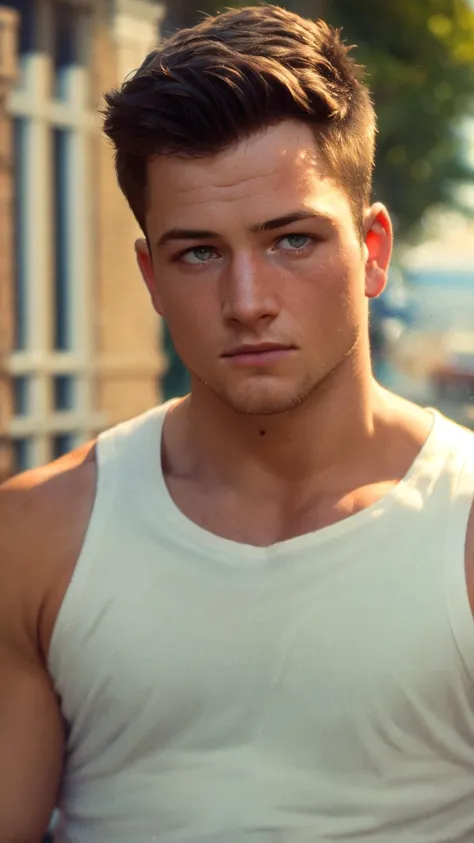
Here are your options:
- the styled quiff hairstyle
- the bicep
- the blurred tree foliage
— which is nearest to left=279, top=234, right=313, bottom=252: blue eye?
the styled quiff hairstyle

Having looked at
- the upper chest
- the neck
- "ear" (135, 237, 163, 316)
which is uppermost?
"ear" (135, 237, 163, 316)

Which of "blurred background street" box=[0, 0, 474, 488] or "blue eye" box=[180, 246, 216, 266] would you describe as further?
"blurred background street" box=[0, 0, 474, 488]

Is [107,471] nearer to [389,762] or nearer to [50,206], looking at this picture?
[389,762]

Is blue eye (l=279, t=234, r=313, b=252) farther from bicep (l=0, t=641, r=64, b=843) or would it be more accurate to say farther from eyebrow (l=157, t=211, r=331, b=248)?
bicep (l=0, t=641, r=64, b=843)

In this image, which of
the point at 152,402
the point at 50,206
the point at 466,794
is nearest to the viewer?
the point at 466,794

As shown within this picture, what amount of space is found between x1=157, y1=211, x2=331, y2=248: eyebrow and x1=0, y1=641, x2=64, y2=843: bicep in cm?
65

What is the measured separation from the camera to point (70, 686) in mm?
1770

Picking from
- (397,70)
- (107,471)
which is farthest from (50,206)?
(107,471)

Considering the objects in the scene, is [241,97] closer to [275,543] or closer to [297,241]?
[297,241]

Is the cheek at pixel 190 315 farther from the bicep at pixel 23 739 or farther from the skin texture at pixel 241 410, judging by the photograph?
the bicep at pixel 23 739

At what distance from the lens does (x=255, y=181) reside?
160cm

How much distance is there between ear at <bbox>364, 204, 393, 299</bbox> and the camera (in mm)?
1761

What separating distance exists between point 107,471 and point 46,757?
0.43m

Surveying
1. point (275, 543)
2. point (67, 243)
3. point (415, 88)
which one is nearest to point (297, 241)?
point (275, 543)
